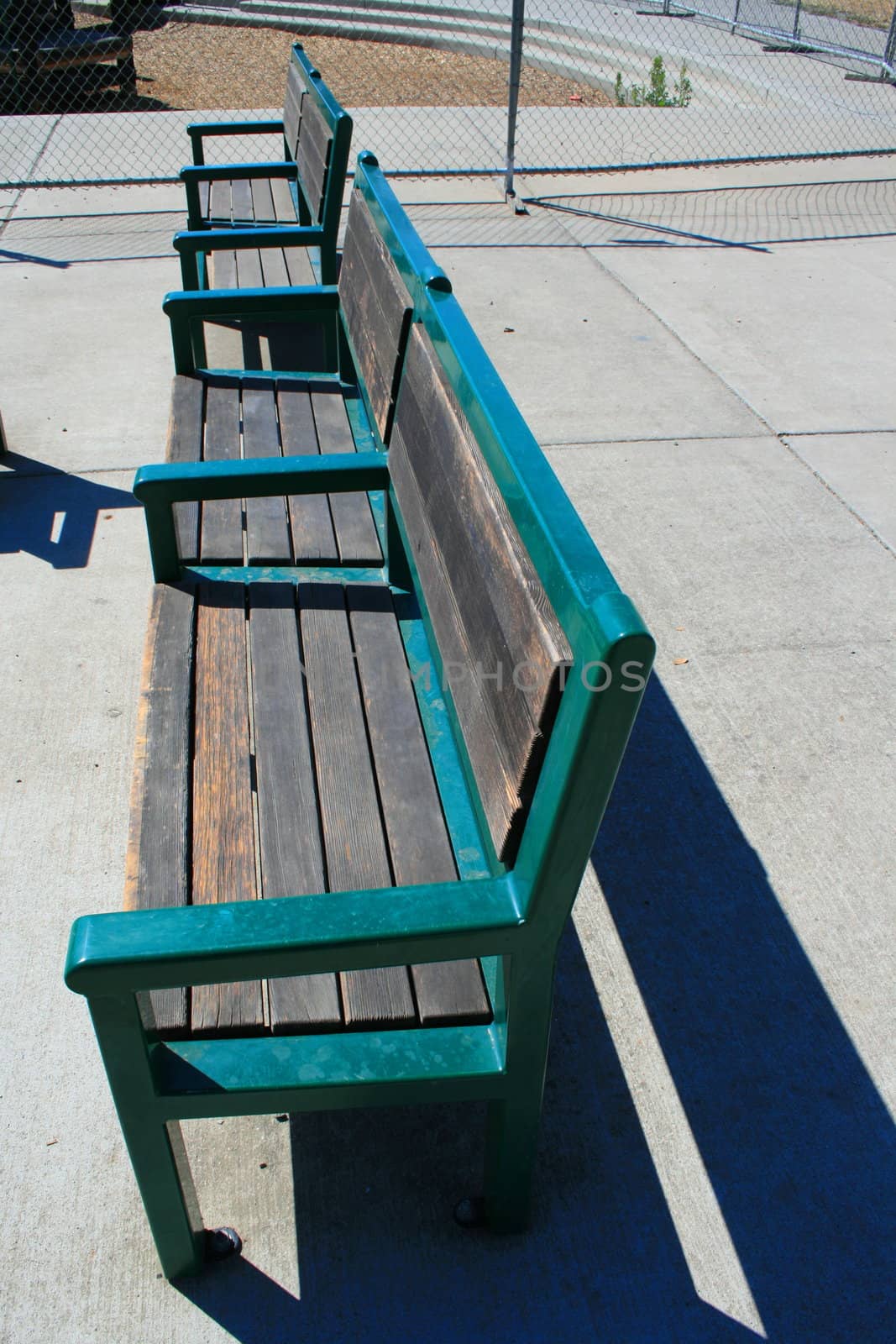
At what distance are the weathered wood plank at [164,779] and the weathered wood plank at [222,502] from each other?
0.20 m

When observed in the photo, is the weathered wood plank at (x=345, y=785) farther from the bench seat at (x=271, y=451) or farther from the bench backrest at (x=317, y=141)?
the bench backrest at (x=317, y=141)

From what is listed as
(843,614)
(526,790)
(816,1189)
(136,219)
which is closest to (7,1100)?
(526,790)

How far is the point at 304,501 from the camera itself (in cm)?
302

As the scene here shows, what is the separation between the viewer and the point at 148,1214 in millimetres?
1741

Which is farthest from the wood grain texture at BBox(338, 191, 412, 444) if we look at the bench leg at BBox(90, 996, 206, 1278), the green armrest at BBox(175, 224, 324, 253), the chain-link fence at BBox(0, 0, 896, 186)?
the chain-link fence at BBox(0, 0, 896, 186)

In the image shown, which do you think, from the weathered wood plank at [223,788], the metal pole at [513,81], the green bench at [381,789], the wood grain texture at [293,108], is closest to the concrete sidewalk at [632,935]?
the green bench at [381,789]

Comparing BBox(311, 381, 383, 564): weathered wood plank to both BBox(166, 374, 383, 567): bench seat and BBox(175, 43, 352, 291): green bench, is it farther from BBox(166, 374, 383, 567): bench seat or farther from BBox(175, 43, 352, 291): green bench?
BBox(175, 43, 352, 291): green bench

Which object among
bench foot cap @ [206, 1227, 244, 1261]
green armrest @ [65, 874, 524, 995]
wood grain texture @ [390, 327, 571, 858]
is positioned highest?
wood grain texture @ [390, 327, 571, 858]

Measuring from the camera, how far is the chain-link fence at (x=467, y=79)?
8.80 meters

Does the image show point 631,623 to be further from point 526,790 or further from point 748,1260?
point 748,1260

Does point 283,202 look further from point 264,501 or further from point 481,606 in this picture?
point 481,606

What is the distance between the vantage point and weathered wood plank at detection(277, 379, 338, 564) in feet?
9.18

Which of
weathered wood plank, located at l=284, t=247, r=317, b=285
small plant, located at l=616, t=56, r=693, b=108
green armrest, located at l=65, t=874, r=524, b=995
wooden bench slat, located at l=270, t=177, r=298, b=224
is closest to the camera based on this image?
green armrest, located at l=65, t=874, r=524, b=995

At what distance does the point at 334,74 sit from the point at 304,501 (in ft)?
37.7
